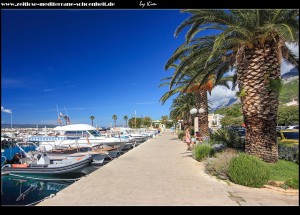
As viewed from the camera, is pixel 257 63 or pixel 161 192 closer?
pixel 161 192

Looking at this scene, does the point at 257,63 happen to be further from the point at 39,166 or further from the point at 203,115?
the point at 203,115

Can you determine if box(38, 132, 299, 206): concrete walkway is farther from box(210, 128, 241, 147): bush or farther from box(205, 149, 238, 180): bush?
box(210, 128, 241, 147): bush

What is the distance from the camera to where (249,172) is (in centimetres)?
791

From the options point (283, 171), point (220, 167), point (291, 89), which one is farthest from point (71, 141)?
point (283, 171)

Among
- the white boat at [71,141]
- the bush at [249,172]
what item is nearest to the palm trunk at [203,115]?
the white boat at [71,141]

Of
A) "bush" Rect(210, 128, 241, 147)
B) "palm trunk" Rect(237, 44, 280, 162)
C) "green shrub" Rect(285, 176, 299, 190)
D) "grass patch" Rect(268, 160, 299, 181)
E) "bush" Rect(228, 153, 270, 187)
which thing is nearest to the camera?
"green shrub" Rect(285, 176, 299, 190)

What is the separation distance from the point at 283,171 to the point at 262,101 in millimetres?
2660

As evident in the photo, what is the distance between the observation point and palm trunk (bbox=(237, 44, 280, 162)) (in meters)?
10.1

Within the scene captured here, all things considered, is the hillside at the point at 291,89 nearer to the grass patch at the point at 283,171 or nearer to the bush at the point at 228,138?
the grass patch at the point at 283,171

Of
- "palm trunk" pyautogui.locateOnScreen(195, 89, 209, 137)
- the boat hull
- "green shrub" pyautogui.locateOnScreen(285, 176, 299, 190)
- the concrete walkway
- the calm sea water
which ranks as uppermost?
"palm trunk" pyautogui.locateOnScreen(195, 89, 209, 137)

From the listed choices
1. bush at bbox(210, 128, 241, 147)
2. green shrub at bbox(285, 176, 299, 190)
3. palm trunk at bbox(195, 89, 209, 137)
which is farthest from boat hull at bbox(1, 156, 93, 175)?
palm trunk at bbox(195, 89, 209, 137)

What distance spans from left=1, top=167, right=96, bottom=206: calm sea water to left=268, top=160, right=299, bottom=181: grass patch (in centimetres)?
778
